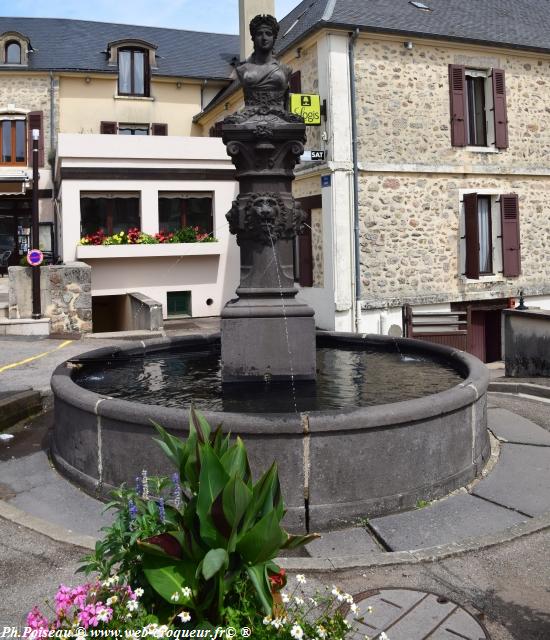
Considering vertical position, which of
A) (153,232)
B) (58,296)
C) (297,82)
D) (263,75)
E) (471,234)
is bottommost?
(58,296)

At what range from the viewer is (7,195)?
918 inches

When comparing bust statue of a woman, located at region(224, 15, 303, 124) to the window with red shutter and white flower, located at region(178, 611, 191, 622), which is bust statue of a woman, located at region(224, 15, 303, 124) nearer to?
white flower, located at region(178, 611, 191, 622)

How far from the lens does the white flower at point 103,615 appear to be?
7.05 feet

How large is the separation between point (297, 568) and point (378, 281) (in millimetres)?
13155

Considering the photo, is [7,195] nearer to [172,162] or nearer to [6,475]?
[172,162]

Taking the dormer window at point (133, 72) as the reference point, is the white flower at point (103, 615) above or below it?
below

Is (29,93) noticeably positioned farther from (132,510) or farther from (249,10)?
(132,510)

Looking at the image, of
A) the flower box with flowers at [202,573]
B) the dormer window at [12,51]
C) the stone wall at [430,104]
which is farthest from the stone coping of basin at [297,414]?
the dormer window at [12,51]

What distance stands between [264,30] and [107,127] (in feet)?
64.1

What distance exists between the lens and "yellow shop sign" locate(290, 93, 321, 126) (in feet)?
51.2

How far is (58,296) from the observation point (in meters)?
15.3

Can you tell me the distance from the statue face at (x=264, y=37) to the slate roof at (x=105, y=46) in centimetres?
1971

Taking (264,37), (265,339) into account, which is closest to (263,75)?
(264,37)

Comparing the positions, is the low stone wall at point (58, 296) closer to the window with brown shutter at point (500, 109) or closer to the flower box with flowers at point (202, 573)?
the window with brown shutter at point (500, 109)
